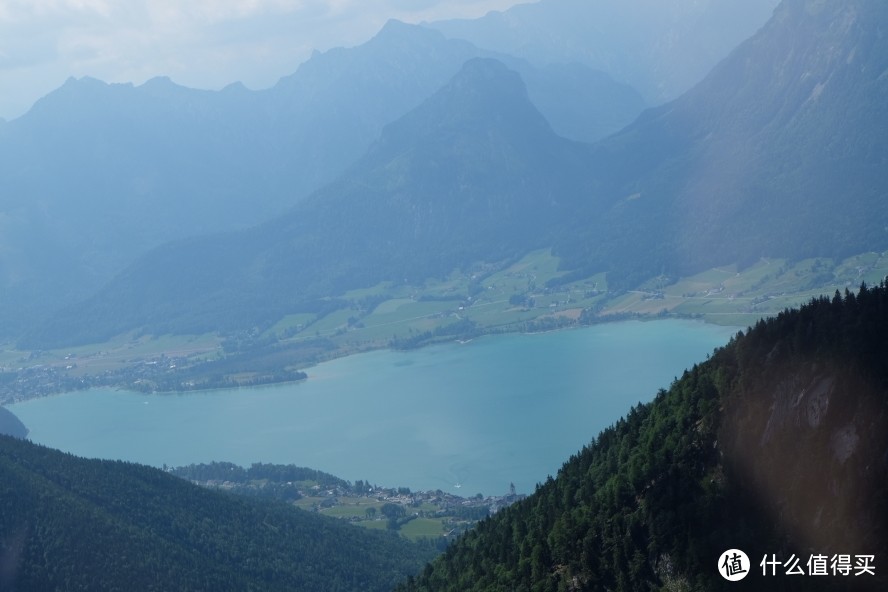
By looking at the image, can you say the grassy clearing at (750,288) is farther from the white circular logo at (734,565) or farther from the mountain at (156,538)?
the white circular logo at (734,565)

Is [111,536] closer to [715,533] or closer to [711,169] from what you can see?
[715,533]

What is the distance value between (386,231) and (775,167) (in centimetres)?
5322

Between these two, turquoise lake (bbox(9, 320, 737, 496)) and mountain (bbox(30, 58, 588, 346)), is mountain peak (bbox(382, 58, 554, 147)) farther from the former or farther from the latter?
turquoise lake (bbox(9, 320, 737, 496))

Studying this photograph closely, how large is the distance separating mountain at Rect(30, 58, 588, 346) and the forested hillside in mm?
110901

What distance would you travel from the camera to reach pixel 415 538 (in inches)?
2179

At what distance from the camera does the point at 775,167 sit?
12619cm

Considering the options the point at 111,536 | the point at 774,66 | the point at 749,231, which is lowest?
the point at 111,536

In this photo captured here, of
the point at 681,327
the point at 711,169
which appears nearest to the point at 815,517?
the point at 681,327

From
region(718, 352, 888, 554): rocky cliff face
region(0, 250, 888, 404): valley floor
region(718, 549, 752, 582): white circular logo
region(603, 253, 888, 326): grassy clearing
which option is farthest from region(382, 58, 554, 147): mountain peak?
region(718, 549, 752, 582): white circular logo

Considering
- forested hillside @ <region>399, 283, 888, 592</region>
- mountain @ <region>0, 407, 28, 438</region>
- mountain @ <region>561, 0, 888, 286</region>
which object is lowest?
forested hillside @ <region>399, 283, 888, 592</region>

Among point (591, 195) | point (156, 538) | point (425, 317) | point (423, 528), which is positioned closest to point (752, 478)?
point (156, 538)

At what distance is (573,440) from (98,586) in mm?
33381

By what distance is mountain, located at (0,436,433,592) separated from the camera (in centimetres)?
Result: 4338

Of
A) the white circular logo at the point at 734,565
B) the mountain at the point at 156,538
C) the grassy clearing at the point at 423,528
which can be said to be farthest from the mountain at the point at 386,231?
the white circular logo at the point at 734,565
